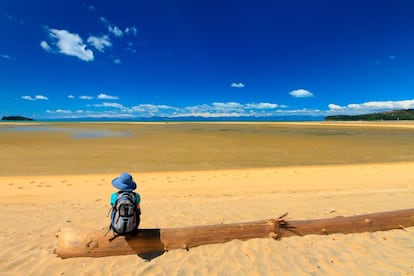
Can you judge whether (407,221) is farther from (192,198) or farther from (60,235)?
(60,235)

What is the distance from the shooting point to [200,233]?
473 centimetres

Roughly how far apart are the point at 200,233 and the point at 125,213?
1.31 meters

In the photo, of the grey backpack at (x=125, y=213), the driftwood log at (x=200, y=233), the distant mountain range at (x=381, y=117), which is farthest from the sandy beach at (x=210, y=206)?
the distant mountain range at (x=381, y=117)

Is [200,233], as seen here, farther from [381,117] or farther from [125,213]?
[381,117]

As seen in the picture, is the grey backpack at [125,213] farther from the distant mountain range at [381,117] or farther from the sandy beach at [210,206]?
the distant mountain range at [381,117]

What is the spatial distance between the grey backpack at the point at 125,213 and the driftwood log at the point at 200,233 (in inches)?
11.1

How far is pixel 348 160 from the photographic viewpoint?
645 inches

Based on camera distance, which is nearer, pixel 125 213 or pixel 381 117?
pixel 125 213

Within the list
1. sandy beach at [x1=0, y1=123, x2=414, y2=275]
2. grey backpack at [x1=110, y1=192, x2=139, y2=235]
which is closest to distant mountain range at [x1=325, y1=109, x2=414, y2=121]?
sandy beach at [x1=0, y1=123, x2=414, y2=275]

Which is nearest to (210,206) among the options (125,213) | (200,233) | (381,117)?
(200,233)

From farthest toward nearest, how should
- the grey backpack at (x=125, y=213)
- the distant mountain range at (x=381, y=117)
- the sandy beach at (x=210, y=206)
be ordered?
the distant mountain range at (x=381, y=117), the sandy beach at (x=210, y=206), the grey backpack at (x=125, y=213)

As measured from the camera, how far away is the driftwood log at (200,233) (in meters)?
4.37

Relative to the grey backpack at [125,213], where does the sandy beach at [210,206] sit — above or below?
below

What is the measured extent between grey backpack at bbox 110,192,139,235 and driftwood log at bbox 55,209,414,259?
28 centimetres
